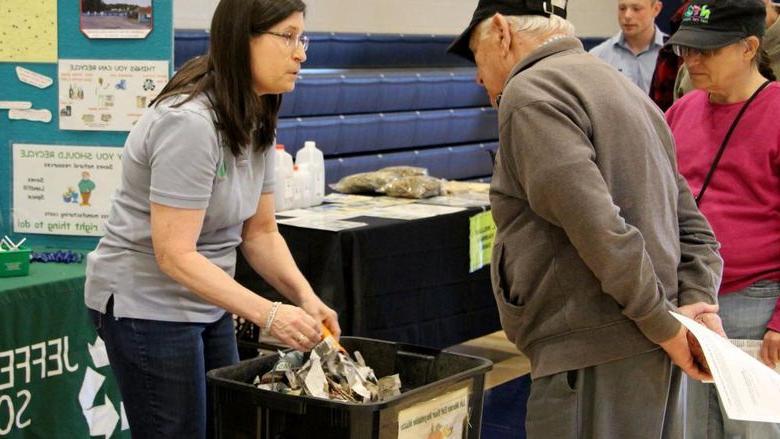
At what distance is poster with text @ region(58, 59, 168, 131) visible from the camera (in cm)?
314

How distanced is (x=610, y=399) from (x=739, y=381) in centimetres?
24

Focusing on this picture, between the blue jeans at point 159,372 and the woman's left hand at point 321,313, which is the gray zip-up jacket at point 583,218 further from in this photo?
the blue jeans at point 159,372

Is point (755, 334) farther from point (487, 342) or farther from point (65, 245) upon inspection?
point (487, 342)

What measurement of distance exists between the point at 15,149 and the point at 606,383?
201cm

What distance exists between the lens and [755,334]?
273 cm

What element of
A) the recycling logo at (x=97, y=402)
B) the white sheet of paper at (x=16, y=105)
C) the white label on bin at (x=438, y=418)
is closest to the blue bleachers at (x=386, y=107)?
the white sheet of paper at (x=16, y=105)

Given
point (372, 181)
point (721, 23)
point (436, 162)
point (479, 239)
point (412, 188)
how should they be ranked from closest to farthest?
point (721, 23) < point (479, 239) < point (412, 188) < point (372, 181) < point (436, 162)

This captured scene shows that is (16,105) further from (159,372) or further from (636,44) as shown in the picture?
(636,44)

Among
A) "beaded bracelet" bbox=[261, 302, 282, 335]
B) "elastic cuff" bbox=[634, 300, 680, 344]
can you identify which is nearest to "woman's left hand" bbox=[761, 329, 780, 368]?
"elastic cuff" bbox=[634, 300, 680, 344]

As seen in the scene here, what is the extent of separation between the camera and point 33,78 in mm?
3221

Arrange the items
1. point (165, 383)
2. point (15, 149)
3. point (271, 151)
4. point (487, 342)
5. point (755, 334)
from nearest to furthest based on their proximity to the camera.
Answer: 1. point (165, 383)
2. point (271, 151)
3. point (755, 334)
4. point (15, 149)
5. point (487, 342)

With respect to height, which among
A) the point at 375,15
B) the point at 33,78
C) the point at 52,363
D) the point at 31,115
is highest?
the point at 375,15

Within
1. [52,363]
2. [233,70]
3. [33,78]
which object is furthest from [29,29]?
[233,70]

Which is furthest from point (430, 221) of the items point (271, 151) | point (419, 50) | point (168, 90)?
point (419, 50)
